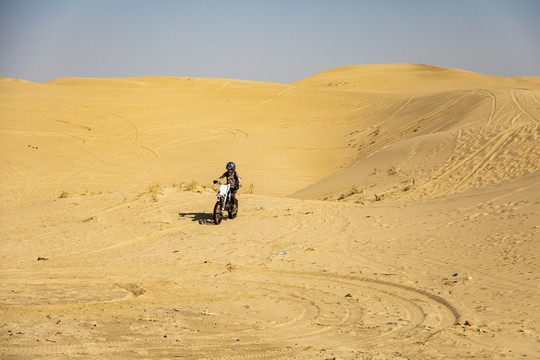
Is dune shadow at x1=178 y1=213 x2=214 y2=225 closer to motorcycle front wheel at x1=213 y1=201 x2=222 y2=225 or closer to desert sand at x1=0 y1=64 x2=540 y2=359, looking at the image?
desert sand at x1=0 y1=64 x2=540 y2=359

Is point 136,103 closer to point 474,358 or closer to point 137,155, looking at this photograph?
point 137,155

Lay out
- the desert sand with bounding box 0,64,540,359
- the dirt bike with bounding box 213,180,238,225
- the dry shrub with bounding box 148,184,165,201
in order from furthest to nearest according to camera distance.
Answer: the dry shrub with bounding box 148,184,165,201, the dirt bike with bounding box 213,180,238,225, the desert sand with bounding box 0,64,540,359

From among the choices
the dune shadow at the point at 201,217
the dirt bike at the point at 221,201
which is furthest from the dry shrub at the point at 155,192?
the dirt bike at the point at 221,201

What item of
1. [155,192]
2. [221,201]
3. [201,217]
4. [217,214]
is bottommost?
[201,217]

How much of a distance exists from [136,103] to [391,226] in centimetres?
2586

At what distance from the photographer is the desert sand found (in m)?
6.22

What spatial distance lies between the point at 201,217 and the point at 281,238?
2.73 metres

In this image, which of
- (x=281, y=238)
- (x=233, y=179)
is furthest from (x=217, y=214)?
(x=281, y=238)

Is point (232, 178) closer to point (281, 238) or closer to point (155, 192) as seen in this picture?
point (281, 238)

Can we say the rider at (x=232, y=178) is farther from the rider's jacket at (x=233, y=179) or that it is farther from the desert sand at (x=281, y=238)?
the desert sand at (x=281, y=238)

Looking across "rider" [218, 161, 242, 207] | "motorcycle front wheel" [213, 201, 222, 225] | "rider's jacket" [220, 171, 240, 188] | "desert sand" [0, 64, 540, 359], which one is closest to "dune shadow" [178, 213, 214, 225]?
"desert sand" [0, 64, 540, 359]

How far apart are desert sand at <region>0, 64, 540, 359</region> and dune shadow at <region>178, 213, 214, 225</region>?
2.9 inches

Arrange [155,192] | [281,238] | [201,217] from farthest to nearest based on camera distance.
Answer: [155,192] → [201,217] → [281,238]

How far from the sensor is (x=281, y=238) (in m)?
12.0
